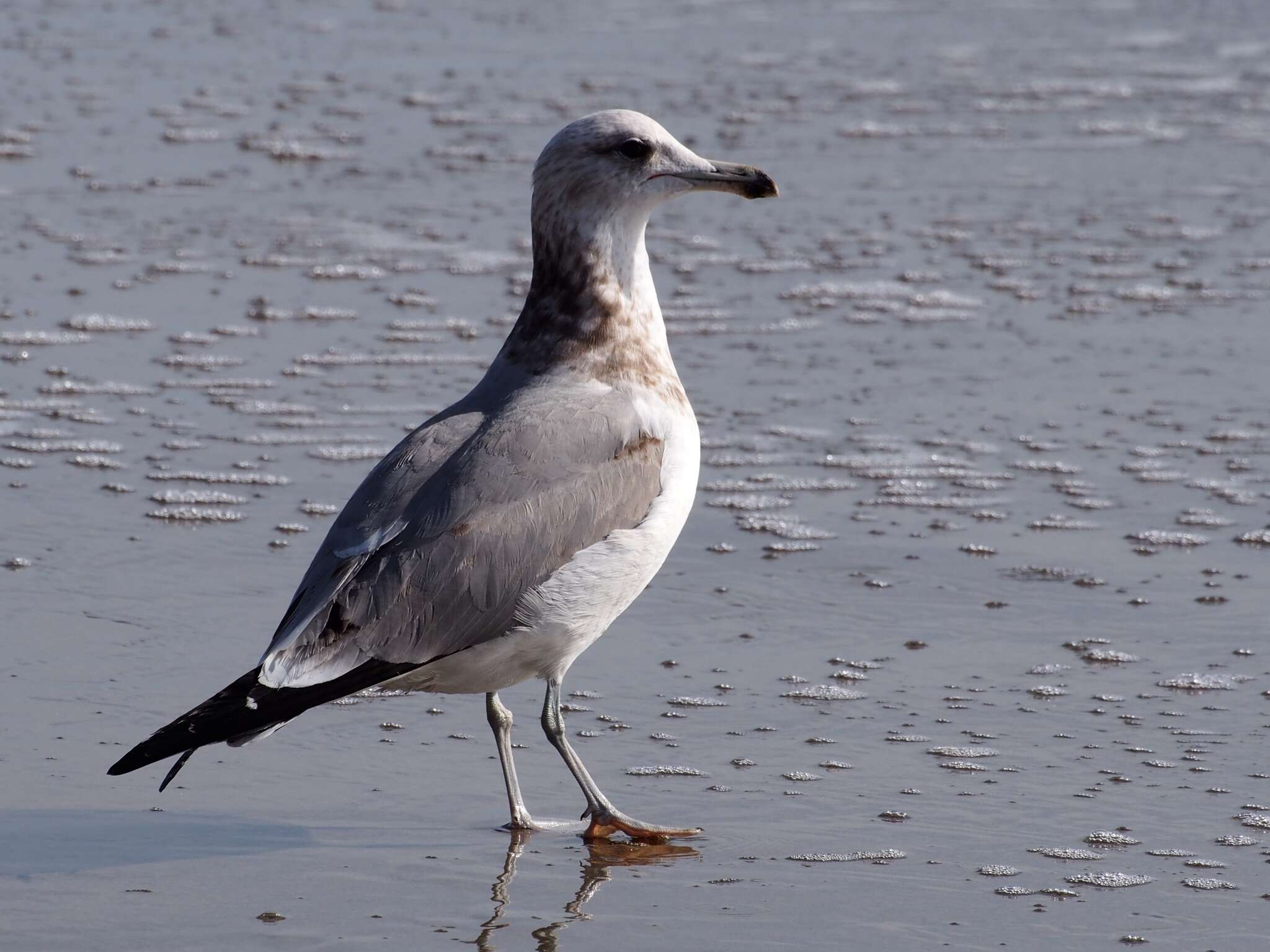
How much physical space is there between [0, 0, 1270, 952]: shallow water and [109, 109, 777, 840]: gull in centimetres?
38

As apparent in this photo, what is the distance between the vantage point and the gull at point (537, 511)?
4613 millimetres

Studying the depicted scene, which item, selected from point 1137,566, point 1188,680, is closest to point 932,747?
point 1188,680

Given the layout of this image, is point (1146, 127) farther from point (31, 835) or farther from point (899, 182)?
point (31, 835)

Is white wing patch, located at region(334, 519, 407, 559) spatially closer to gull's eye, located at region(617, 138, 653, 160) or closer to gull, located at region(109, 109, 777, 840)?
gull, located at region(109, 109, 777, 840)

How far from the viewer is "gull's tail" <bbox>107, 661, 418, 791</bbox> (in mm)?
4367

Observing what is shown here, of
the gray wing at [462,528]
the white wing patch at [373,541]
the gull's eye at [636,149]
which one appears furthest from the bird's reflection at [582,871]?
the gull's eye at [636,149]

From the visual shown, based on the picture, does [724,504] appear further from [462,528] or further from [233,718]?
[233,718]

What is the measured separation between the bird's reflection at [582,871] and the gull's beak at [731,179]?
175 cm

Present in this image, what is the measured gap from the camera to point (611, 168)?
213 inches

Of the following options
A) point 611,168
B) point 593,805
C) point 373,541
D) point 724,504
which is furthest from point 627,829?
point 724,504

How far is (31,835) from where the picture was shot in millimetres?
4742

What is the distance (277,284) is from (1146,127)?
6680mm

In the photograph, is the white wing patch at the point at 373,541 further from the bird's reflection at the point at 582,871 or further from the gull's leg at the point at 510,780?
the bird's reflection at the point at 582,871

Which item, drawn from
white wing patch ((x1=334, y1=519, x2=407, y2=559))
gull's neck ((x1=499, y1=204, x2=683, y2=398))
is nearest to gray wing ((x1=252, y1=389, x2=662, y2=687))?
white wing patch ((x1=334, y1=519, x2=407, y2=559))
